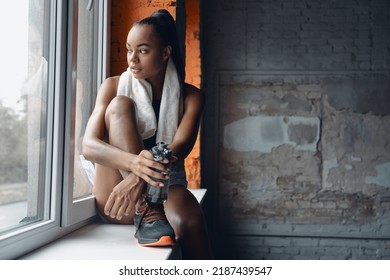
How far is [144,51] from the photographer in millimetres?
1202

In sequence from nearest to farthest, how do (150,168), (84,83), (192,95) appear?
(150,168)
(192,95)
(84,83)

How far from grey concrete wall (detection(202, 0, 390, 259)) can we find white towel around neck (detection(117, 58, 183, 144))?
2710 millimetres

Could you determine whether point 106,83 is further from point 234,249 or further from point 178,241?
point 234,249

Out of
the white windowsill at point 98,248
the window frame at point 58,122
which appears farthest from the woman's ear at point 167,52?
the white windowsill at point 98,248

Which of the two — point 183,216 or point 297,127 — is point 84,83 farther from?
point 297,127

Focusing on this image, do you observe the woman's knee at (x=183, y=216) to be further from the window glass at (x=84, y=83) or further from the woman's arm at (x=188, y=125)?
the window glass at (x=84, y=83)

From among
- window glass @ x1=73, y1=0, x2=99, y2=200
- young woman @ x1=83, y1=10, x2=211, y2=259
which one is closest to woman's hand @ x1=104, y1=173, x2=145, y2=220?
young woman @ x1=83, y1=10, x2=211, y2=259

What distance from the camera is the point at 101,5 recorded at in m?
1.99

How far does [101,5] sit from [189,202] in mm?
1137

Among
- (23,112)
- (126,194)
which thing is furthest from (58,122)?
(126,194)

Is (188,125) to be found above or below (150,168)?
above

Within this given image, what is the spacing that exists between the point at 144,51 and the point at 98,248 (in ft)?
1.86

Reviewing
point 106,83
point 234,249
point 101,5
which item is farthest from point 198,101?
point 234,249

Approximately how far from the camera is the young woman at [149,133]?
3.67 feet
